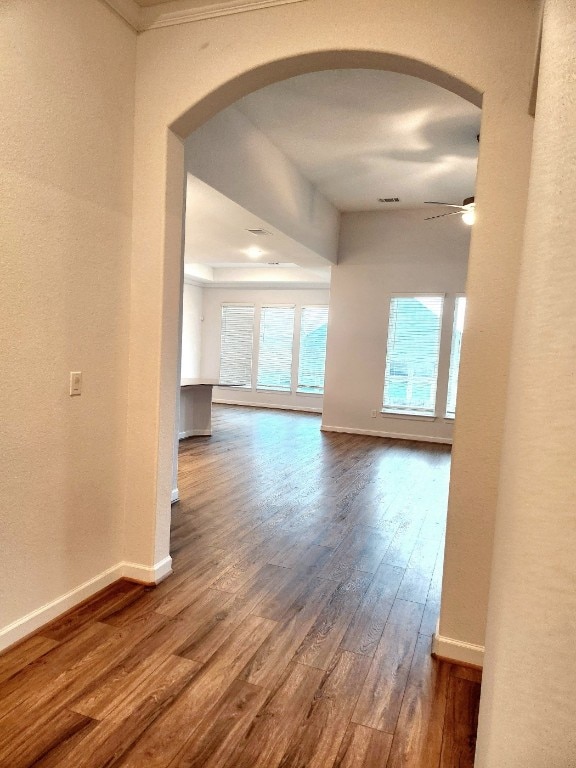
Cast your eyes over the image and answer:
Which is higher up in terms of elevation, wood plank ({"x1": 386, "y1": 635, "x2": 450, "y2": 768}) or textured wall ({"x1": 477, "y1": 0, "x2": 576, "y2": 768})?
textured wall ({"x1": 477, "y1": 0, "x2": 576, "y2": 768})

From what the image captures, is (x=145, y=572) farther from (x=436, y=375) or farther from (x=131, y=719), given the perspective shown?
(x=436, y=375)

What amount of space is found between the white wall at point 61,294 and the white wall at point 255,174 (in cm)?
133

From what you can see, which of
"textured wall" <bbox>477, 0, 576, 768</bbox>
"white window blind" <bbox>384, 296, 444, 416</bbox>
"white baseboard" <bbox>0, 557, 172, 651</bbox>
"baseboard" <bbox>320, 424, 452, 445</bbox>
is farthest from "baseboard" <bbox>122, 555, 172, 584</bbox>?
"white window blind" <bbox>384, 296, 444, 416</bbox>

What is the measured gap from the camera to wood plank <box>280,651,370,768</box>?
1.56 meters

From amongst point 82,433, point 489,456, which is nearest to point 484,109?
point 489,456

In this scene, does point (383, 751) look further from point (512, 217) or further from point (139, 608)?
point (512, 217)

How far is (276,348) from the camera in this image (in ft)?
33.2

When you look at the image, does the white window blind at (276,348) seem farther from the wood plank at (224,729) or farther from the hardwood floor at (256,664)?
the wood plank at (224,729)

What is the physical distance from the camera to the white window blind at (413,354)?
23.8 ft

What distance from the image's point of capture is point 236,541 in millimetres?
3254

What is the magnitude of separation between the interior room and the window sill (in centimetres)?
394

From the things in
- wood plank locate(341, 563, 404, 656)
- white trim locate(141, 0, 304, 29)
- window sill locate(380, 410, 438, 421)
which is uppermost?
white trim locate(141, 0, 304, 29)

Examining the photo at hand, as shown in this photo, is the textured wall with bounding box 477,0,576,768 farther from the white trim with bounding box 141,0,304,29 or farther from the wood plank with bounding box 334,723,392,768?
the white trim with bounding box 141,0,304,29

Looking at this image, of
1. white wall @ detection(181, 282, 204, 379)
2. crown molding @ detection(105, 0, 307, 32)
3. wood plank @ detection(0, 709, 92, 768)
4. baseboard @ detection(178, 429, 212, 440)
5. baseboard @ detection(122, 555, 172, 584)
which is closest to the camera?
wood plank @ detection(0, 709, 92, 768)
